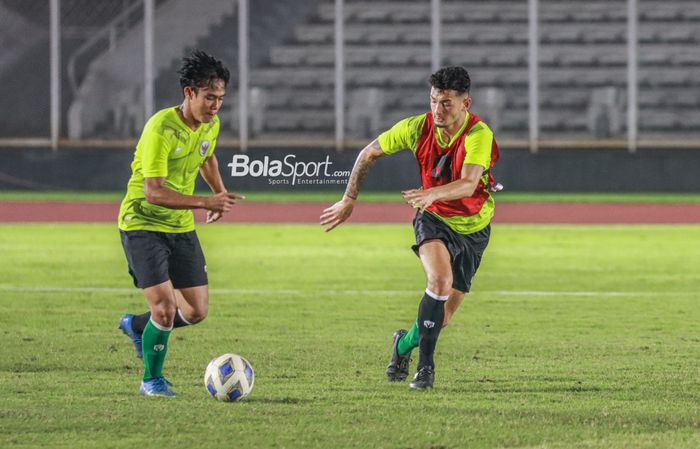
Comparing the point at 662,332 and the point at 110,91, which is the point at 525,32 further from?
the point at 662,332

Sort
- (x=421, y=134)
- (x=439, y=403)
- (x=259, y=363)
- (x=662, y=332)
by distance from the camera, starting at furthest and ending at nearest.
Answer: (x=662, y=332), (x=259, y=363), (x=421, y=134), (x=439, y=403)

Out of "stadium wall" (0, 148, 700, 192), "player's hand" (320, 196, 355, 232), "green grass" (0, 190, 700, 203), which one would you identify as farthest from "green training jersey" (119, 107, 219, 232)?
"stadium wall" (0, 148, 700, 192)

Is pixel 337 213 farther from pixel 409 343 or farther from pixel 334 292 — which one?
pixel 334 292

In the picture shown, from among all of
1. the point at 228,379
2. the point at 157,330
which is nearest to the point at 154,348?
the point at 157,330

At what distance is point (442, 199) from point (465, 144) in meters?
0.45

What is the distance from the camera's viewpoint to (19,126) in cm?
3131

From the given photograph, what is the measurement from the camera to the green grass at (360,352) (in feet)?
21.1

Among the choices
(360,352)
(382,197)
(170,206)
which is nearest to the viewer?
(170,206)

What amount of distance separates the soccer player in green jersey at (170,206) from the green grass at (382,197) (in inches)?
734

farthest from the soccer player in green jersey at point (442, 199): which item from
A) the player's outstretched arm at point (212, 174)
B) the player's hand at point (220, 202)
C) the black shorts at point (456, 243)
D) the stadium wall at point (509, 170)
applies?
the stadium wall at point (509, 170)

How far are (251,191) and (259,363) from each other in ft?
67.6

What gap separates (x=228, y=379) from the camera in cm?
722

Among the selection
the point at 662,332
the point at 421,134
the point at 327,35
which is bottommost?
the point at 662,332

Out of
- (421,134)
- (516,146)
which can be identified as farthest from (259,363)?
(516,146)
